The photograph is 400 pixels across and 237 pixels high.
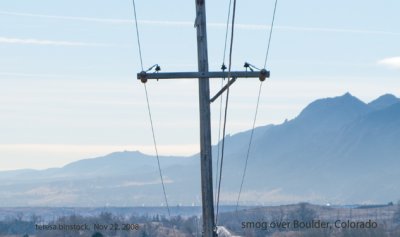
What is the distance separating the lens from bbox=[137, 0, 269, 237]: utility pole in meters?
33.9

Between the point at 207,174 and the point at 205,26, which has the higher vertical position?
the point at 205,26

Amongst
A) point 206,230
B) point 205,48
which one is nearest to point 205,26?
point 205,48

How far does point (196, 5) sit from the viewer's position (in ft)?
112

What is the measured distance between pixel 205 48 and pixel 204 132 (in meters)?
2.15

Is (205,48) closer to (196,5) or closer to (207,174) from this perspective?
(196,5)

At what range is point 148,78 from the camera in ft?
114

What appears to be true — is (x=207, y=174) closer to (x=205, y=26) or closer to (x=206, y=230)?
(x=206, y=230)

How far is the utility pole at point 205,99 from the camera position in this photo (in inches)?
1336

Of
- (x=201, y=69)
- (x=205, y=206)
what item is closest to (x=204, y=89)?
(x=201, y=69)

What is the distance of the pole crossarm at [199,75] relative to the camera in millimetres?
33938

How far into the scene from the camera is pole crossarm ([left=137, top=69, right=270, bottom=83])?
33938mm

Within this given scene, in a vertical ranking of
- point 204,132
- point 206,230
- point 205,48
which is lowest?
point 206,230

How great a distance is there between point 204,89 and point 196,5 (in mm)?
2154

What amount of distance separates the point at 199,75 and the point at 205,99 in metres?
0.68
